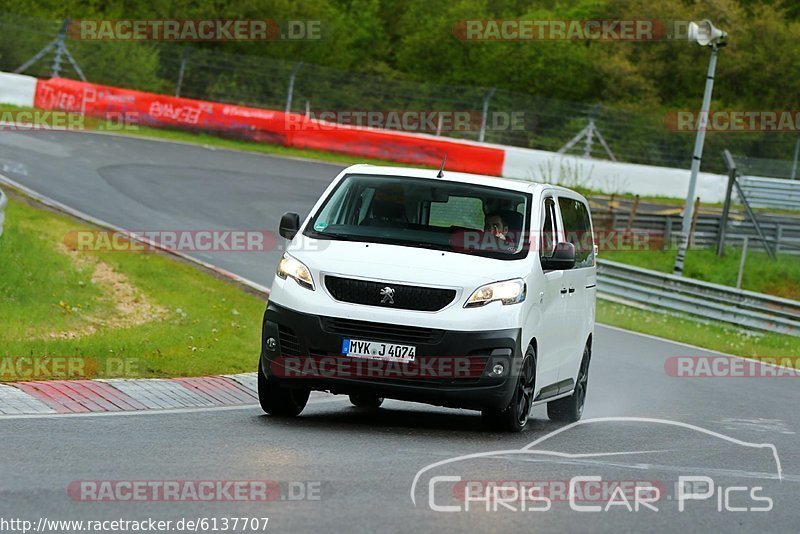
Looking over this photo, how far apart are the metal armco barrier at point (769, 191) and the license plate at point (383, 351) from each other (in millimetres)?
27516

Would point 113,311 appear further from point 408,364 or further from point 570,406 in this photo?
point 408,364

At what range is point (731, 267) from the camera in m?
33.0

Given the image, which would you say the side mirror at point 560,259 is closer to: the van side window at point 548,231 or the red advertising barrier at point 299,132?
the van side window at point 548,231

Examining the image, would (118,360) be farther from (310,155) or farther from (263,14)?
(263,14)

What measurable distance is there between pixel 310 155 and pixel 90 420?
94.4ft

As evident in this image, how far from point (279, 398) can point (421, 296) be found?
1396 millimetres

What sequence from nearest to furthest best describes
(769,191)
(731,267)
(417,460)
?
(417,460), (731,267), (769,191)

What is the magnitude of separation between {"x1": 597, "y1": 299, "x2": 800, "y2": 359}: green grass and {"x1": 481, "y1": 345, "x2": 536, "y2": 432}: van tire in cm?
1234

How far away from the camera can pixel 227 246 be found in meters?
24.2

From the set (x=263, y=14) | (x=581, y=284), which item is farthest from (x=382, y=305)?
(x=263, y=14)

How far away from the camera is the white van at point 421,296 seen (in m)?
9.95

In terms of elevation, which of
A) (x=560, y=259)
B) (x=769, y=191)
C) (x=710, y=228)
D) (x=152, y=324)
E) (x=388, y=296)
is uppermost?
(x=769, y=191)

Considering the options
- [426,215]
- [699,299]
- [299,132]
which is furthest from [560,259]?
[299,132]

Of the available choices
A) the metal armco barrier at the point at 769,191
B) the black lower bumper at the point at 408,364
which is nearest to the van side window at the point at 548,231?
the black lower bumper at the point at 408,364
